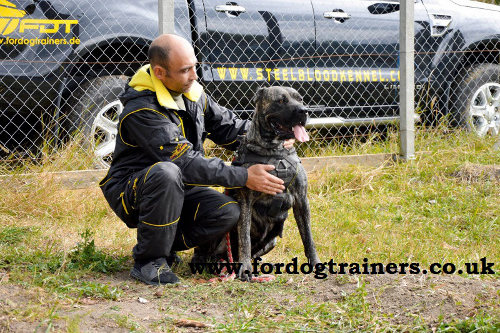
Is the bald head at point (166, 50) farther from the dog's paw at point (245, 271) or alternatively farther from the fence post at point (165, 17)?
the fence post at point (165, 17)

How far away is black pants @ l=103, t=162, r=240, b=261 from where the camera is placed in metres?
3.55

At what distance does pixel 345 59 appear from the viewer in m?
6.36

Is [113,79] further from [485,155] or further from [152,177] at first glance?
[485,155]

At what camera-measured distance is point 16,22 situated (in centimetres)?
496

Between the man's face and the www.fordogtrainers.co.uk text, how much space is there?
3.45 feet

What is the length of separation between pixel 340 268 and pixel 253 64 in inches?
103

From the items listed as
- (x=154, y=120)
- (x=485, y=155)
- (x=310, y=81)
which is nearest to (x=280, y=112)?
(x=154, y=120)

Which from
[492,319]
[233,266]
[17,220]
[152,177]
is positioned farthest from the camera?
[17,220]

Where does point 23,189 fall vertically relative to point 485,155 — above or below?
below

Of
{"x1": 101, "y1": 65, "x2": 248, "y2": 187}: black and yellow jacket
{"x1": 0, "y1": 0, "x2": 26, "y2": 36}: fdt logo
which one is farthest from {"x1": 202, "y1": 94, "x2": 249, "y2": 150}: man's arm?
{"x1": 0, "y1": 0, "x2": 26, "y2": 36}: fdt logo

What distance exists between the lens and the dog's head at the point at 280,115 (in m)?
3.58

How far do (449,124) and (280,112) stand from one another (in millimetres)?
3682

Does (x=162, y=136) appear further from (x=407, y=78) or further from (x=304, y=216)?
(x=407, y=78)

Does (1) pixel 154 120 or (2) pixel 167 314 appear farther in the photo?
(1) pixel 154 120
